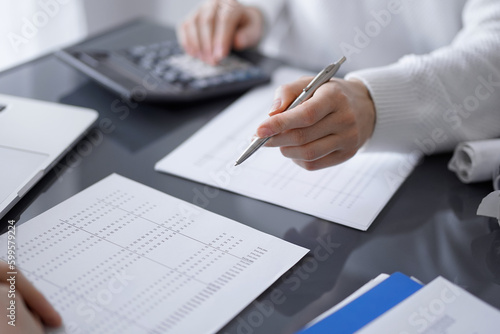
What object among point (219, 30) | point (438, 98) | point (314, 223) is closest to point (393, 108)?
point (438, 98)

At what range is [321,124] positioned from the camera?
0.69 meters

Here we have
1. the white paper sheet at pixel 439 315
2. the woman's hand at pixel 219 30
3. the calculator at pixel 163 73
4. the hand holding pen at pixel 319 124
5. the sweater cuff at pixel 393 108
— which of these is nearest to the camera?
the white paper sheet at pixel 439 315

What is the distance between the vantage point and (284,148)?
68 cm

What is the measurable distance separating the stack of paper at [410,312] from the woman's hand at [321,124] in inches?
7.8

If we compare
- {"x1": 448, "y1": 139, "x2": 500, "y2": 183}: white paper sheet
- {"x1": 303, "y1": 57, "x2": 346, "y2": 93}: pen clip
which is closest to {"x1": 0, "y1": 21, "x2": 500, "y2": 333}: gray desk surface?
{"x1": 448, "y1": 139, "x2": 500, "y2": 183}: white paper sheet

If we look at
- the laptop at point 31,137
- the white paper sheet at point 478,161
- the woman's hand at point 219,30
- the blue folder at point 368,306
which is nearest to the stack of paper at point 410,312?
the blue folder at point 368,306

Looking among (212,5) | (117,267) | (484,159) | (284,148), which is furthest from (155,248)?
(212,5)

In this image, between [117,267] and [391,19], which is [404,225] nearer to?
[117,267]

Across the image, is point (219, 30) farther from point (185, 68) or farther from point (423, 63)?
point (423, 63)

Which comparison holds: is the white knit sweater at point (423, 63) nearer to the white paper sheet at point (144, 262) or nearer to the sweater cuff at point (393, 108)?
the sweater cuff at point (393, 108)

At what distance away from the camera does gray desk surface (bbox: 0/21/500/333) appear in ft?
1.84

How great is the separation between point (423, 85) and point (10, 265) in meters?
0.58

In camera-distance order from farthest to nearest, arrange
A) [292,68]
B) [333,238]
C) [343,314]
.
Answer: [292,68], [333,238], [343,314]

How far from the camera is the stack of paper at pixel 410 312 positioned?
50 centimetres
